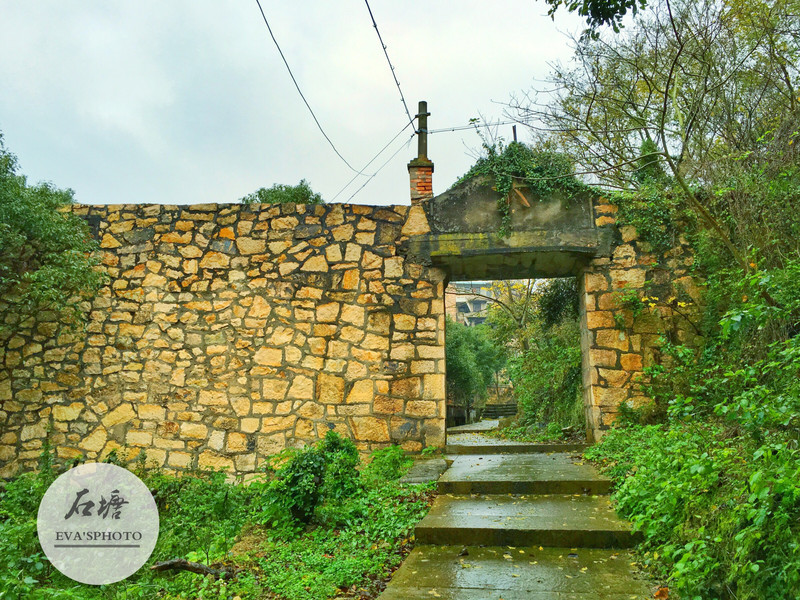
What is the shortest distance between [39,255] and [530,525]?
18.8 feet

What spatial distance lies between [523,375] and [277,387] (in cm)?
470

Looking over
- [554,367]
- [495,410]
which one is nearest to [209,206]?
[554,367]

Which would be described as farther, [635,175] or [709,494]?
[635,175]

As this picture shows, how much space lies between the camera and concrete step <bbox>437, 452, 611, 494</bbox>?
4191 millimetres

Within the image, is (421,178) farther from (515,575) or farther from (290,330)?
(515,575)

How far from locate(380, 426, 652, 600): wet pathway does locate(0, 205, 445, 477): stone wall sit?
5.65 feet

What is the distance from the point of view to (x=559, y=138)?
333 inches

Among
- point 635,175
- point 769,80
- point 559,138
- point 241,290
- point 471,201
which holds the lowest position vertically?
point 241,290

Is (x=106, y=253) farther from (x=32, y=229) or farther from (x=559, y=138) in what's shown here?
(x=559, y=138)

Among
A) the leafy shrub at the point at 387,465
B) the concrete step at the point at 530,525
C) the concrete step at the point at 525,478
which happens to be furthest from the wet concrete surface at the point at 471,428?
the concrete step at the point at 530,525

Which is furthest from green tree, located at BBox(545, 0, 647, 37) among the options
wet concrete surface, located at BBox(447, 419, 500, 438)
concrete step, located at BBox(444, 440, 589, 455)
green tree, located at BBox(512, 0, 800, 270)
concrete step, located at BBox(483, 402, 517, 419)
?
concrete step, located at BBox(483, 402, 517, 419)

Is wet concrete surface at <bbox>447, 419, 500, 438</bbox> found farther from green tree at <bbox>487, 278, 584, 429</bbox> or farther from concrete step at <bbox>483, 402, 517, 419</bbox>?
concrete step at <bbox>483, 402, 517, 419</bbox>

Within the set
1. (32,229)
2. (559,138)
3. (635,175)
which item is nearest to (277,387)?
(32,229)

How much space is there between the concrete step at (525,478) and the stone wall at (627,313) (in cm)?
97
